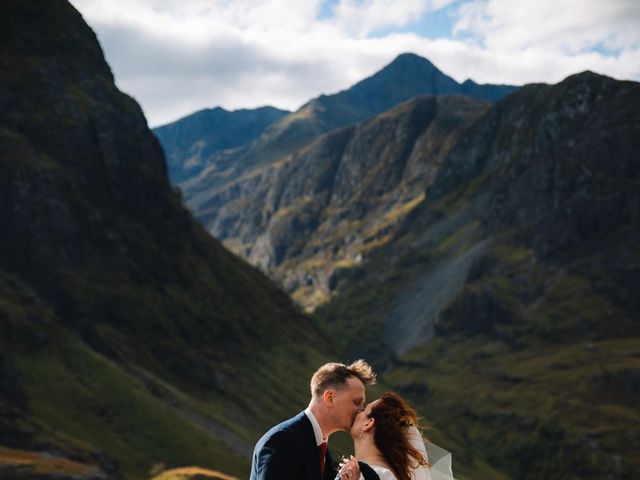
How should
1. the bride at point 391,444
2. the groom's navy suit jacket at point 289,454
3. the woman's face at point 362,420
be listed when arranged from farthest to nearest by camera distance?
1. the groom's navy suit jacket at point 289,454
2. the woman's face at point 362,420
3. the bride at point 391,444

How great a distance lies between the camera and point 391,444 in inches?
411

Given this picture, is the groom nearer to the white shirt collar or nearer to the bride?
the white shirt collar

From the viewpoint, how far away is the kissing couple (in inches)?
410

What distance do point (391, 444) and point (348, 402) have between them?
107cm

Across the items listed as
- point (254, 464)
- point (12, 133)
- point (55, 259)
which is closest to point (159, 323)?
point (55, 259)

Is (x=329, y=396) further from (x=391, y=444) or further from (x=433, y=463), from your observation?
(x=433, y=463)

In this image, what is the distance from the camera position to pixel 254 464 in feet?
37.4

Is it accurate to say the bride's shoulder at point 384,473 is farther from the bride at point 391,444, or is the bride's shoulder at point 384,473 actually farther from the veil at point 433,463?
the veil at point 433,463

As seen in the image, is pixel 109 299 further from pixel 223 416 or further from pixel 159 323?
pixel 223 416

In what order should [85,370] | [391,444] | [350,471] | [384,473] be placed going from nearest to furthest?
[350,471] → [384,473] → [391,444] → [85,370]

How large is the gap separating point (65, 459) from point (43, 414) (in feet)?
84.4

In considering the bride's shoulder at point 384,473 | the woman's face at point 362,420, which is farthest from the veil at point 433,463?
the woman's face at point 362,420

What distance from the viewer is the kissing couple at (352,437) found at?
1042 centimetres

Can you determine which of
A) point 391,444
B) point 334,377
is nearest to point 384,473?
point 391,444
